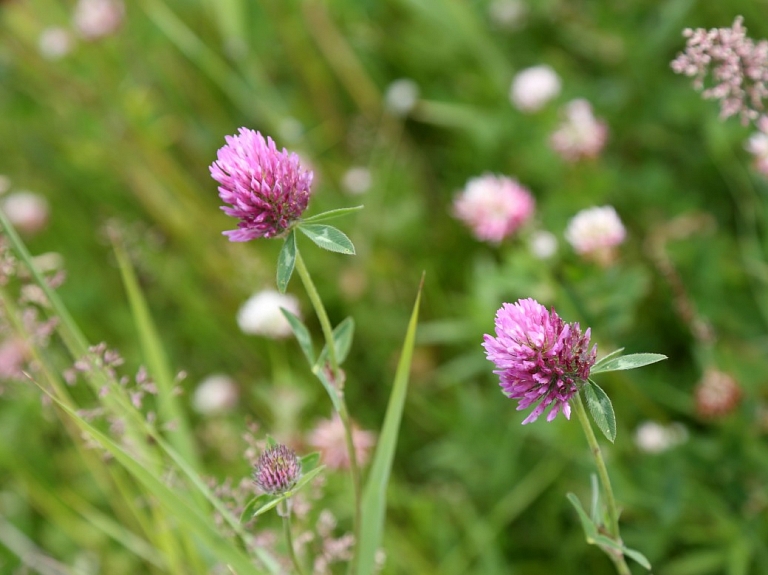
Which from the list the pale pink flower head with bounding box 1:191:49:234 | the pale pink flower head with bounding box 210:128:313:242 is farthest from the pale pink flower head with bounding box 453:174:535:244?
the pale pink flower head with bounding box 1:191:49:234

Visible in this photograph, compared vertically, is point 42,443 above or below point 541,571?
above

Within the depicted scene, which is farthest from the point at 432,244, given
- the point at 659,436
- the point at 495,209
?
the point at 659,436

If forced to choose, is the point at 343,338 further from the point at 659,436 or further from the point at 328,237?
the point at 659,436

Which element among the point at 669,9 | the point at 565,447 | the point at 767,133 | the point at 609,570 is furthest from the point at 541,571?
the point at 669,9

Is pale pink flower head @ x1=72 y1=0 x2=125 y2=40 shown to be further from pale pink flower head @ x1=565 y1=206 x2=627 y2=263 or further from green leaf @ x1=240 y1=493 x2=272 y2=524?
green leaf @ x1=240 y1=493 x2=272 y2=524

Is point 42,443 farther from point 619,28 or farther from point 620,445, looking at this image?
point 619,28

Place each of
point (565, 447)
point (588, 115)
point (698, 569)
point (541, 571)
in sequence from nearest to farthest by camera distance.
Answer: point (698, 569), point (565, 447), point (541, 571), point (588, 115)

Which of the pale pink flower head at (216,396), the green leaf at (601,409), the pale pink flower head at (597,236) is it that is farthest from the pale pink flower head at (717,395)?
the pale pink flower head at (216,396)
